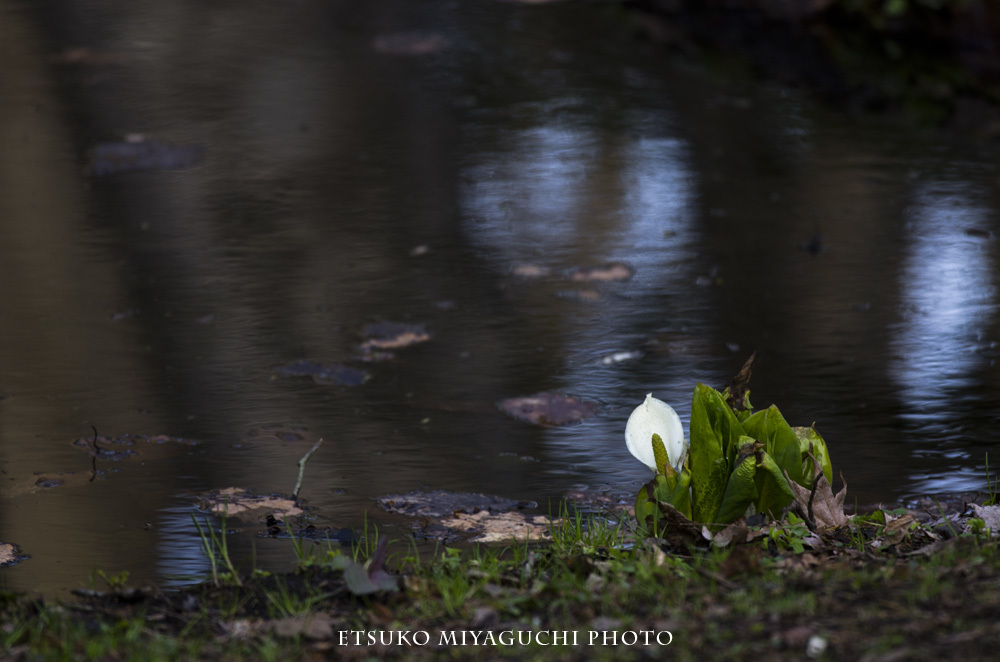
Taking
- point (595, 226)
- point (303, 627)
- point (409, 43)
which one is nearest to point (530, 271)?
point (595, 226)

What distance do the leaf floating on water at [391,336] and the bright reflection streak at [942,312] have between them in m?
1.47

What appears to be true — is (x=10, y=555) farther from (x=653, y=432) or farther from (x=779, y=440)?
(x=779, y=440)

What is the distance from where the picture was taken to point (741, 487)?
2168mm

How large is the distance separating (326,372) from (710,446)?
4.89ft

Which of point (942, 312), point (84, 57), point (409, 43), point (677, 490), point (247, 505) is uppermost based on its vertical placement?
point (84, 57)

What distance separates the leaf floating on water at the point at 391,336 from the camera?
354 cm

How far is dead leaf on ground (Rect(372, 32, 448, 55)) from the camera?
7.07m

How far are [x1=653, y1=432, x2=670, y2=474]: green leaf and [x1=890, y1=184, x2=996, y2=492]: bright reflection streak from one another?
0.81m

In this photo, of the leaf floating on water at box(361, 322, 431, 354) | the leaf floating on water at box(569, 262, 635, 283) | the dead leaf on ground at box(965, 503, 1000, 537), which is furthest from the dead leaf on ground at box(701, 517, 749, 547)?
the leaf floating on water at box(569, 262, 635, 283)

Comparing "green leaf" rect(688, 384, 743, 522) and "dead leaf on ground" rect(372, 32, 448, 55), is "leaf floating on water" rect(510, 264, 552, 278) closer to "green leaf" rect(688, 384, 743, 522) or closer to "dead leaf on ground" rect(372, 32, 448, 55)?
"green leaf" rect(688, 384, 743, 522)

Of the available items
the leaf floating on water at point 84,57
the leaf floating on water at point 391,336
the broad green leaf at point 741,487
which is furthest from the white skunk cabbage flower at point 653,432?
the leaf floating on water at point 84,57

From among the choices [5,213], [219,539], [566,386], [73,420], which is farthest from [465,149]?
[219,539]

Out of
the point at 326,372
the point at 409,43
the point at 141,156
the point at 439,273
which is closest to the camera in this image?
the point at 326,372

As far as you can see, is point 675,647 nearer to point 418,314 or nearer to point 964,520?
point 964,520
